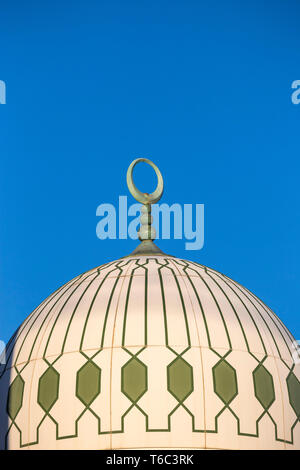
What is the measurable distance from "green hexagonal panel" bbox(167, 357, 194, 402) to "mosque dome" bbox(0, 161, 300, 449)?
15 millimetres

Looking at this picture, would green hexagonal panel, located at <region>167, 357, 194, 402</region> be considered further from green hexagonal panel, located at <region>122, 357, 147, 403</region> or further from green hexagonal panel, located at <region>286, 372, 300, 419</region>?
green hexagonal panel, located at <region>286, 372, 300, 419</region>

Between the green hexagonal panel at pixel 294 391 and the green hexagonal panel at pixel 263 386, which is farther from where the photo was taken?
the green hexagonal panel at pixel 294 391

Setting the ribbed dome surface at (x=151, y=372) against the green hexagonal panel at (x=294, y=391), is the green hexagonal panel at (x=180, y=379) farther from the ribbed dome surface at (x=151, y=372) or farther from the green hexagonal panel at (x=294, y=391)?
the green hexagonal panel at (x=294, y=391)

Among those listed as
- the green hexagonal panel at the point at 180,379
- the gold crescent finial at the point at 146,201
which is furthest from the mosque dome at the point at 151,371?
the gold crescent finial at the point at 146,201

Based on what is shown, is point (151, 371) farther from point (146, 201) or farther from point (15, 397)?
point (146, 201)

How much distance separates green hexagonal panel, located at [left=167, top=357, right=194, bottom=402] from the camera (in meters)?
19.5

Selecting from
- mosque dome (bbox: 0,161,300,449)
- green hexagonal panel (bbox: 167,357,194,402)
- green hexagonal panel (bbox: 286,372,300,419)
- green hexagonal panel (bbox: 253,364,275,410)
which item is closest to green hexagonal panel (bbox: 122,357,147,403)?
mosque dome (bbox: 0,161,300,449)

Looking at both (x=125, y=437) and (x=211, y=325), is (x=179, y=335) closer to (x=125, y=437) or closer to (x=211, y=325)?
(x=211, y=325)

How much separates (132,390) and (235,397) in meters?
1.57

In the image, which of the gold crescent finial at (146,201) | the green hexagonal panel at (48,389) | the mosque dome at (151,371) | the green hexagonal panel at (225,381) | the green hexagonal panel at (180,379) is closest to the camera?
the mosque dome at (151,371)

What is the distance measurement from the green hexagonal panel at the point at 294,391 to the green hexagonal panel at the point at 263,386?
0.40 meters

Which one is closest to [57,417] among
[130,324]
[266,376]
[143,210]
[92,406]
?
[92,406]

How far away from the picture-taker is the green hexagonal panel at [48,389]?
65.2ft

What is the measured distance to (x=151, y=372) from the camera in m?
19.6
